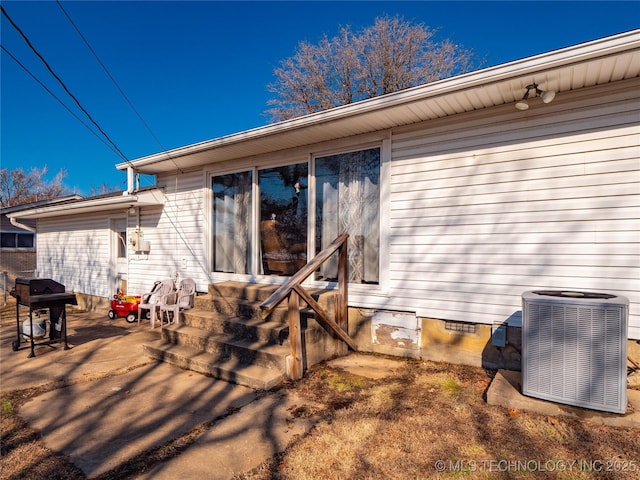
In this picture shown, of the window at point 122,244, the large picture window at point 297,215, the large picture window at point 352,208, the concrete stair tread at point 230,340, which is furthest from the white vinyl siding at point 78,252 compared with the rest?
the large picture window at point 352,208

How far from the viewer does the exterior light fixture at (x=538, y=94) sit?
3.33 metres

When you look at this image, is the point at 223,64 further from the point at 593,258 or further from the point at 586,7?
the point at 593,258

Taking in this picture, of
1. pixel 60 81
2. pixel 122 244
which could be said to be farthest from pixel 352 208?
pixel 122 244

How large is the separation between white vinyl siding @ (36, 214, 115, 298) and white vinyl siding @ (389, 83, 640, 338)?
23.7ft

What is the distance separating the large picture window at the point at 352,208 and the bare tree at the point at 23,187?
2885cm

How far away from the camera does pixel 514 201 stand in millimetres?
3723

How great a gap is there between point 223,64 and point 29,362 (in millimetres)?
10531

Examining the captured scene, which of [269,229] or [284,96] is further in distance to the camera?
[284,96]

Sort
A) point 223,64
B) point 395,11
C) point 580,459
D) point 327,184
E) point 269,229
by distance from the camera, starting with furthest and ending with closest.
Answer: point 395,11, point 223,64, point 269,229, point 327,184, point 580,459

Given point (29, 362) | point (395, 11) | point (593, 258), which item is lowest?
point (29, 362)

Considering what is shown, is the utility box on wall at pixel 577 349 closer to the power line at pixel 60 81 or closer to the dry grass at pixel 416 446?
the dry grass at pixel 416 446

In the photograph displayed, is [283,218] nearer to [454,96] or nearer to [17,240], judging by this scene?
[454,96]

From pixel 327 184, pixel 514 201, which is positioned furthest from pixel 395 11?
pixel 514 201

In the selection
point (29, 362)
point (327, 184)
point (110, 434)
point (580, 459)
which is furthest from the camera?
point (327, 184)
